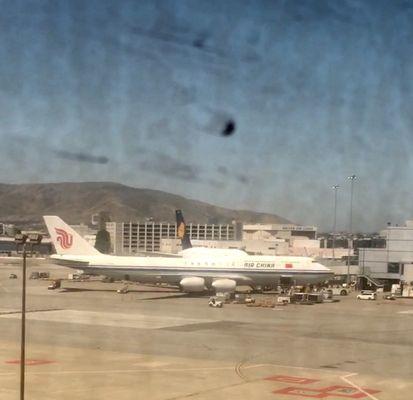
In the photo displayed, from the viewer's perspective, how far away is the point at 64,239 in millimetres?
32969

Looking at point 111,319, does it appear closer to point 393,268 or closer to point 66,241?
point 66,241

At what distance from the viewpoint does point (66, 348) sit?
15.5 meters

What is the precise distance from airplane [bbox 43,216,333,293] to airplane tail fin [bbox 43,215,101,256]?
52 cm

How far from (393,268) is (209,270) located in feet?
42.7

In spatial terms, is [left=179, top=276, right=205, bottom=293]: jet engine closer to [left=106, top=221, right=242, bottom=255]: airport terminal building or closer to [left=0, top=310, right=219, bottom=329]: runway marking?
[left=0, top=310, right=219, bottom=329]: runway marking

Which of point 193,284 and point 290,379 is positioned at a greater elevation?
point 290,379

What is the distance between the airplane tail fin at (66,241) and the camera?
32.8 metres

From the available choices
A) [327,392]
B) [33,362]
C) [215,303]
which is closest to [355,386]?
[327,392]

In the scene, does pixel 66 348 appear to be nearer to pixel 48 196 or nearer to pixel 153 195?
pixel 48 196

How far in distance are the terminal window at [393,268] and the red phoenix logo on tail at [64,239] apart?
1746 centimetres

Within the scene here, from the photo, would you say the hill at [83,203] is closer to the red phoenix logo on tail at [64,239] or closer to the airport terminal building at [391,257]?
the red phoenix logo on tail at [64,239]

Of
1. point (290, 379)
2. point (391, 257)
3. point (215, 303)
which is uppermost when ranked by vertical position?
point (391, 257)

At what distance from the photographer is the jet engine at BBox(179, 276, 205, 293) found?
30531 mm

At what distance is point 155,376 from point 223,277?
735 inches
